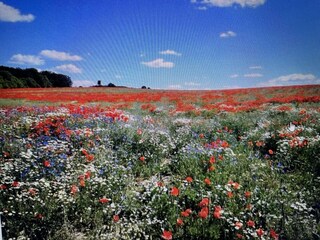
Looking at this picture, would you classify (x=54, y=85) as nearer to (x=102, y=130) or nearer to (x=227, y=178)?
(x=102, y=130)

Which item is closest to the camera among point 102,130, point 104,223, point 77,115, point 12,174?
point 104,223

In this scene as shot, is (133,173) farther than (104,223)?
Yes

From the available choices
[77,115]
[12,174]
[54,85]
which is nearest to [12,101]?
[54,85]

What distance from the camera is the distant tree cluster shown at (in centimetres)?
455

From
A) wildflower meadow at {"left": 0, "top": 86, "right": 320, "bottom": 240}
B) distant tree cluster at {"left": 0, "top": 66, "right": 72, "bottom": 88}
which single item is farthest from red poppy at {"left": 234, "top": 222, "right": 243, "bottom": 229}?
distant tree cluster at {"left": 0, "top": 66, "right": 72, "bottom": 88}

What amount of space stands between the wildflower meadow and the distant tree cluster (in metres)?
0.24

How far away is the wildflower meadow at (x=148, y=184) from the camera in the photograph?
298cm

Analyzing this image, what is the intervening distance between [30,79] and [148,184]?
3269mm

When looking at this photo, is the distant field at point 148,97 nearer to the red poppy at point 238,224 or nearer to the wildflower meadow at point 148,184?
the wildflower meadow at point 148,184

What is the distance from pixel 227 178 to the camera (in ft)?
12.6

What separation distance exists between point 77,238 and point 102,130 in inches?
120

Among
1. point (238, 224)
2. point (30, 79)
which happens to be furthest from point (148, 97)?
A: point (238, 224)

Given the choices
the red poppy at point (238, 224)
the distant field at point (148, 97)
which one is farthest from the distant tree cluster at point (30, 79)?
the red poppy at point (238, 224)

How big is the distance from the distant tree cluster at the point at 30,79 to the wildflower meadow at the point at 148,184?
24cm
